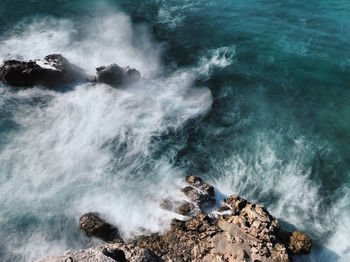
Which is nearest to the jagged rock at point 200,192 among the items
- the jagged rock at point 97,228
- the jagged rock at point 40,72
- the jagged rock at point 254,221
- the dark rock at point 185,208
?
the dark rock at point 185,208

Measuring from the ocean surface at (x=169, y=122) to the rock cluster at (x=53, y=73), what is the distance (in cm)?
81

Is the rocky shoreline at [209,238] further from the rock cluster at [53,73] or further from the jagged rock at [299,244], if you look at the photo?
the rock cluster at [53,73]

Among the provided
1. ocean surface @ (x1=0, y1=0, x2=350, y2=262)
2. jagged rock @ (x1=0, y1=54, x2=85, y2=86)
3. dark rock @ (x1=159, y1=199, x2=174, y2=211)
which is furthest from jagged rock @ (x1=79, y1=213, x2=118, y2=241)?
jagged rock @ (x1=0, y1=54, x2=85, y2=86)

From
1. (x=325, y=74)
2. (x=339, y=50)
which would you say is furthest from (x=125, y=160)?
(x=339, y=50)

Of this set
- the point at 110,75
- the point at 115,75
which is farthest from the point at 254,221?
the point at 110,75

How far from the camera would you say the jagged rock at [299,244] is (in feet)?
47.9

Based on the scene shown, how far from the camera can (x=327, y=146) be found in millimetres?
21000

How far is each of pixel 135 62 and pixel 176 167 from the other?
475 inches

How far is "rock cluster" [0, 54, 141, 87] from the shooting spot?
21.9 metres

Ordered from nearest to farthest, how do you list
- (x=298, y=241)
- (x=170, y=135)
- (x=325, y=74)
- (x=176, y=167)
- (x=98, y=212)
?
(x=298, y=241) → (x=98, y=212) → (x=176, y=167) → (x=170, y=135) → (x=325, y=74)

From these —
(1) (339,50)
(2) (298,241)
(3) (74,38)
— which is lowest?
(2) (298,241)

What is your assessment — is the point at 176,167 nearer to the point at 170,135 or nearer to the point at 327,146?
the point at 170,135

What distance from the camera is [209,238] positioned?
14.0 m

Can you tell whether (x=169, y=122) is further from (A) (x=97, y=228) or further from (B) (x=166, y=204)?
(A) (x=97, y=228)
